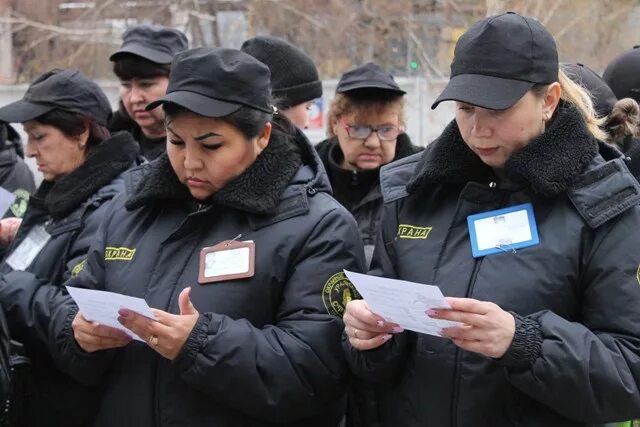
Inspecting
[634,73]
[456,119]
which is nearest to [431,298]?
[456,119]

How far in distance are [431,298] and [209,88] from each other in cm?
103

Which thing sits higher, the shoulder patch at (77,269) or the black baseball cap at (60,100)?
the black baseball cap at (60,100)

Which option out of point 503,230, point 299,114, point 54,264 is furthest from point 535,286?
point 299,114

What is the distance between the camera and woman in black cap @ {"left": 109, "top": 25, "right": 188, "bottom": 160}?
190 inches

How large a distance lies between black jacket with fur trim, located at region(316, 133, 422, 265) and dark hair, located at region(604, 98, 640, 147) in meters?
1.09

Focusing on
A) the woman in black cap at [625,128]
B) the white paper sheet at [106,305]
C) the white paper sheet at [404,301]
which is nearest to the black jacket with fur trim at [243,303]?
the white paper sheet at [106,305]

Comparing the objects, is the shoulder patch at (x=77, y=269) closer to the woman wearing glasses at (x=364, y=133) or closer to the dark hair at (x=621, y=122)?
the woman wearing glasses at (x=364, y=133)

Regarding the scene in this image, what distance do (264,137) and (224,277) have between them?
1.61ft

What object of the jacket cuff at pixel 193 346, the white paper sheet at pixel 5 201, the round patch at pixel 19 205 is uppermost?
the jacket cuff at pixel 193 346

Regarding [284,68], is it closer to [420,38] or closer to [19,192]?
[19,192]

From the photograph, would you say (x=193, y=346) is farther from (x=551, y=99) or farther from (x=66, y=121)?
(x=66, y=121)

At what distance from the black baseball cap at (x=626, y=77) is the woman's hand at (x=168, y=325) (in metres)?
2.40

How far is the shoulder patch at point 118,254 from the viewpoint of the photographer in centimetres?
310

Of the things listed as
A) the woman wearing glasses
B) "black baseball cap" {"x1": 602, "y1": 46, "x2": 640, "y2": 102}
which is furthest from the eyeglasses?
"black baseball cap" {"x1": 602, "y1": 46, "x2": 640, "y2": 102}
